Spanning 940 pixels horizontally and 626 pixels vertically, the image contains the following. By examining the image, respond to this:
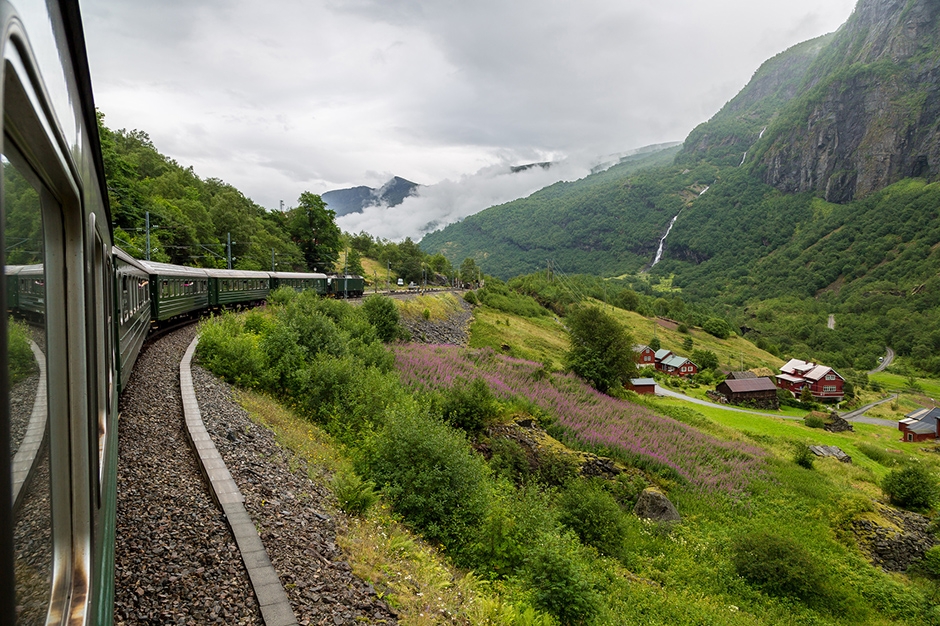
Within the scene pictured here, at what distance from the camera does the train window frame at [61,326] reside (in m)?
1.28

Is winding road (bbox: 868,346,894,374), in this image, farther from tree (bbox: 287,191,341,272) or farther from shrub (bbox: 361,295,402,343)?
shrub (bbox: 361,295,402,343)

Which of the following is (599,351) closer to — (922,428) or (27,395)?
(27,395)

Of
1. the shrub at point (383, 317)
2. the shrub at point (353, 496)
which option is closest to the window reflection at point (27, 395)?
the shrub at point (353, 496)

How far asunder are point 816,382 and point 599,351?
162 ft

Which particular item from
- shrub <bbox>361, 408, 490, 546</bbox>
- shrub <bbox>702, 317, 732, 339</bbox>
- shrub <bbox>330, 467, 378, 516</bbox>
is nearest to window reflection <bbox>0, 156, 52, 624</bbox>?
shrub <bbox>330, 467, 378, 516</bbox>

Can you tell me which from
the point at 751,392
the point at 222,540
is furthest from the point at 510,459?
the point at 751,392

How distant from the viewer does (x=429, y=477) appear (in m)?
9.71

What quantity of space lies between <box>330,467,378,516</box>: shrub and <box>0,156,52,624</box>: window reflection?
684 centimetres

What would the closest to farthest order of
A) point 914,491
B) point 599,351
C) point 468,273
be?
point 914,491, point 599,351, point 468,273

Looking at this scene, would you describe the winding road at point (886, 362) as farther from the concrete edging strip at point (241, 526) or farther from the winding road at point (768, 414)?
the concrete edging strip at point (241, 526)

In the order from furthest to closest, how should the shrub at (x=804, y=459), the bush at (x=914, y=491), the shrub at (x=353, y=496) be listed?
the shrub at (x=804, y=459), the bush at (x=914, y=491), the shrub at (x=353, y=496)

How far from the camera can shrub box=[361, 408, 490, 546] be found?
31.2 ft

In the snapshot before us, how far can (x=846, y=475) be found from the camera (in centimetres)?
2750

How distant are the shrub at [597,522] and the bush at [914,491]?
19162 mm
